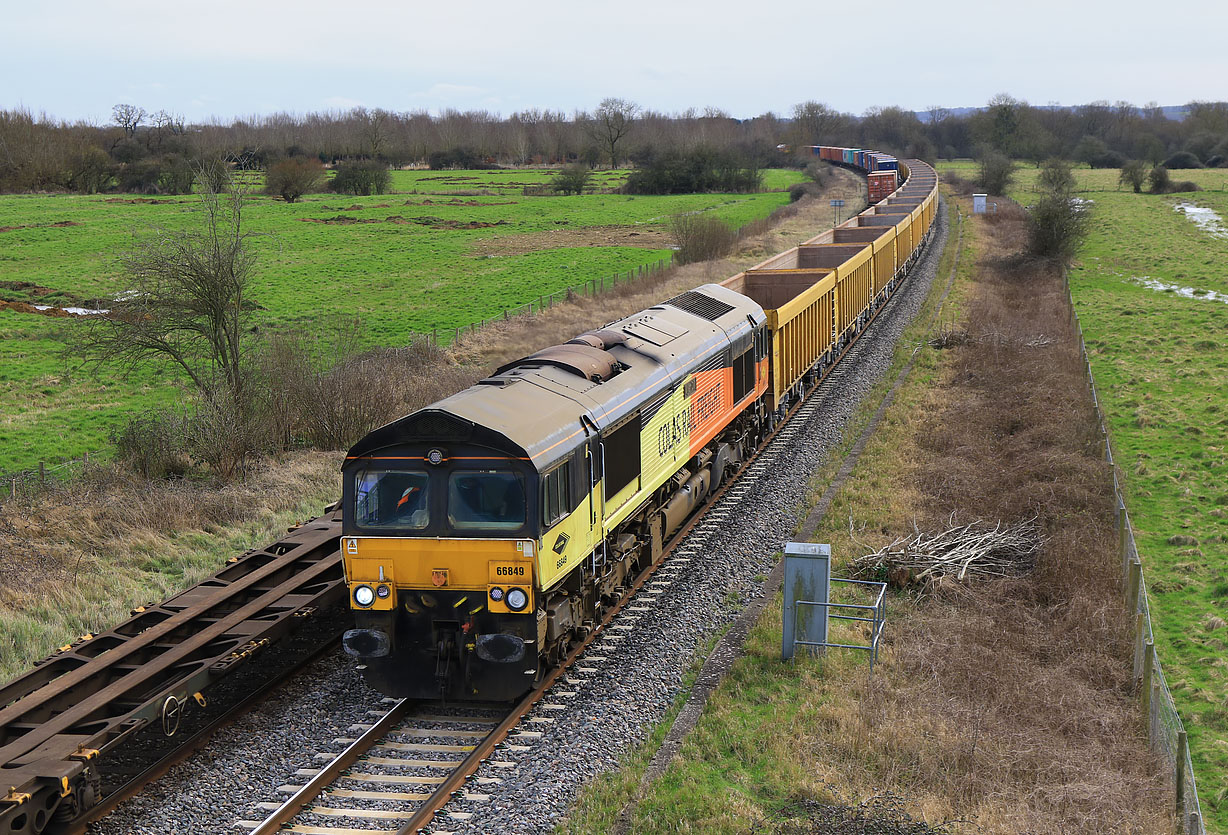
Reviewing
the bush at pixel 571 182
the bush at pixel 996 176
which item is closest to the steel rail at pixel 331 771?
the bush at pixel 996 176

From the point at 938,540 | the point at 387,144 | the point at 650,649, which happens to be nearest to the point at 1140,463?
the point at 938,540

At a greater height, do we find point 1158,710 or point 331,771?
point 1158,710

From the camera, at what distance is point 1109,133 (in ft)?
460

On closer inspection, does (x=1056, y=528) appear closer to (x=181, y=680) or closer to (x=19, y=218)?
(x=181, y=680)

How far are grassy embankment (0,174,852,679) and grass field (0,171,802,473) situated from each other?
875 centimetres

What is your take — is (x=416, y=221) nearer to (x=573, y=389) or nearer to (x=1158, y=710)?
(x=573, y=389)

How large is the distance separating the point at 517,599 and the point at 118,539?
983cm

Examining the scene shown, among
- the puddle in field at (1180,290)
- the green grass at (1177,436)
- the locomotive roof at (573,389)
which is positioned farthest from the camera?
the puddle in field at (1180,290)

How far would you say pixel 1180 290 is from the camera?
1807 inches

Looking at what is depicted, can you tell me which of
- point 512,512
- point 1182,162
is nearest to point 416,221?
point 512,512

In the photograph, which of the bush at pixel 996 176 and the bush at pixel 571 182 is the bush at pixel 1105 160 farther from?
the bush at pixel 571 182

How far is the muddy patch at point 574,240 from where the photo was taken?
65.1 m

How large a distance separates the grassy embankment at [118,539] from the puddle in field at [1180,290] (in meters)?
39.0

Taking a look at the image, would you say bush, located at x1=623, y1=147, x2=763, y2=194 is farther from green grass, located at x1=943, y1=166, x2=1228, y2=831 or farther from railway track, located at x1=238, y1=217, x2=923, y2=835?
railway track, located at x1=238, y1=217, x2=923, y2=835
